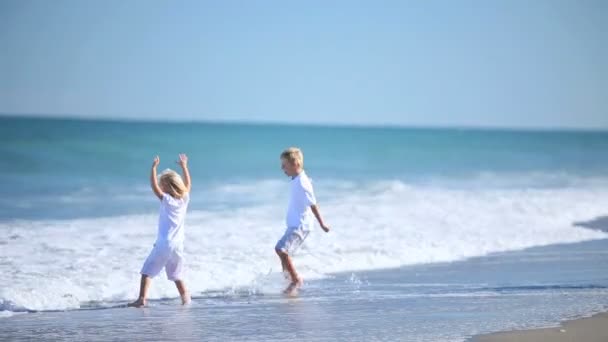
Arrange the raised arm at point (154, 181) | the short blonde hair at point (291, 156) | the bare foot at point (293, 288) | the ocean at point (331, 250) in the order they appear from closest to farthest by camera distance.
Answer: the ocean at point (331, 250)
the raised arm at point (154, 181)
the bare foot at point (293, 288)
the short blonde hair at point (291, 156)

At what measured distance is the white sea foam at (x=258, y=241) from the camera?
9.12m

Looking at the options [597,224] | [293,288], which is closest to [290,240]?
[293,288]

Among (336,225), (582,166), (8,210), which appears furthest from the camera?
(582,166)

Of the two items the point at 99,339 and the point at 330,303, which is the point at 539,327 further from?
the point at 99,339

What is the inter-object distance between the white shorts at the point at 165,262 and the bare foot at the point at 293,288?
1.11 metres

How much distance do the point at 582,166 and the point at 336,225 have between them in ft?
83.4

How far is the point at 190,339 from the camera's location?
6820 millimetres

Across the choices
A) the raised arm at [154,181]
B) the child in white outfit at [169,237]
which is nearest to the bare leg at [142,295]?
the child in white outfit at [169,237]

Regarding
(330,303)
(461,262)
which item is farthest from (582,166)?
(330,303)

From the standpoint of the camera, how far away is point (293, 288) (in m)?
9.34

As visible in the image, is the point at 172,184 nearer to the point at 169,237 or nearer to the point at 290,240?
the point at 169,237

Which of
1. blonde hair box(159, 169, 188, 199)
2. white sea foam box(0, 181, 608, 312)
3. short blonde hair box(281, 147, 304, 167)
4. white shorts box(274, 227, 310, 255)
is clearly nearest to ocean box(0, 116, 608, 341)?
white sea foam box(0, 181, 608, 312)

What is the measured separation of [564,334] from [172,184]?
3454mm

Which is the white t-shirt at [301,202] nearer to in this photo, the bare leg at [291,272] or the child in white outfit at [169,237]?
the bare leg at [291,272]
